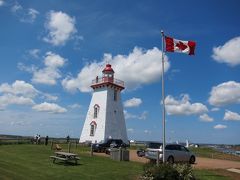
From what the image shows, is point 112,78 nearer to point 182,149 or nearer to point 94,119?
point 94,119

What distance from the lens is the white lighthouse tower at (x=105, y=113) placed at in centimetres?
4806

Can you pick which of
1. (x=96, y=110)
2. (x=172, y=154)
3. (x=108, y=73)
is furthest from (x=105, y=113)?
(x=172, y=154)

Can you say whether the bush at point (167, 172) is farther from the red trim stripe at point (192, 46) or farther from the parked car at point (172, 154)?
the parked car at point (172, 154)

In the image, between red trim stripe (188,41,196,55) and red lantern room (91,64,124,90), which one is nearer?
red trim stripe (188,41,196,55)

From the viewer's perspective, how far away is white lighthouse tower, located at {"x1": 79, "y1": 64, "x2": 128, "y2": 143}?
158 ft

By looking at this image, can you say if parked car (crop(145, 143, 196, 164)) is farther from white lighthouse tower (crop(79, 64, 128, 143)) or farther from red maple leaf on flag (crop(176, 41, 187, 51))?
white lighthouse tower (crop(79, 64, 128, 143))

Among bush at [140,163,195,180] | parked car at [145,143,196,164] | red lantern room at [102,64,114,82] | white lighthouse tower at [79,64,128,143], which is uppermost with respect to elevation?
red lantern room at [102,64,114,82]

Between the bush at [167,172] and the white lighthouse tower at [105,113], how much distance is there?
3008cm

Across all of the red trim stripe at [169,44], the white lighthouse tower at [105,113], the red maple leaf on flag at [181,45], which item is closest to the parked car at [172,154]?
the red trim stripe at [169,44]

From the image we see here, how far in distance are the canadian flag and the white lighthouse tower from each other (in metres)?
28.1

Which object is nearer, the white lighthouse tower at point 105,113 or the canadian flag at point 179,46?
the canadian flag at point 179,46

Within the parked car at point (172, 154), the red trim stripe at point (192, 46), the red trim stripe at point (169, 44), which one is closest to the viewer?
the red trim stripe at point (192, 46)

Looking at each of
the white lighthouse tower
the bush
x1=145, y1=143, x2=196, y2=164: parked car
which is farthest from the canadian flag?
the white lighthouse tower

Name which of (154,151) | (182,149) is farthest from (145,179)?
(182,149)
